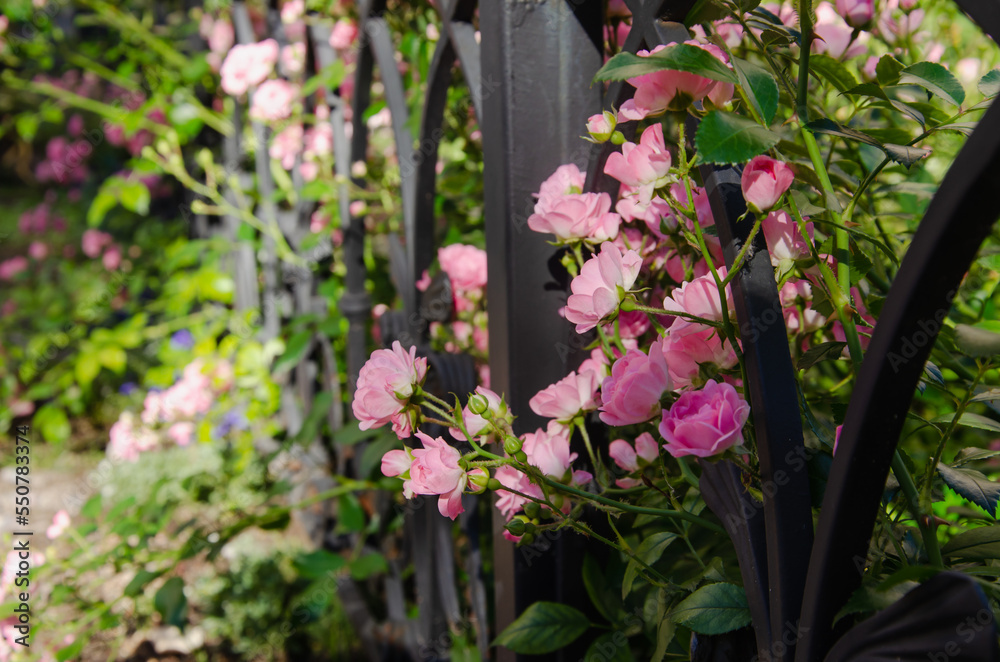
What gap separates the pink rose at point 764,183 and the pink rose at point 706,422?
0.12 metres

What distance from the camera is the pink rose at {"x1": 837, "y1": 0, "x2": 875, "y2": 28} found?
527 mm

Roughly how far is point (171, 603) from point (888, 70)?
1333 millimetres

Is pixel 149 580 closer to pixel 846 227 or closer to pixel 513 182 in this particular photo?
pixel 513 182

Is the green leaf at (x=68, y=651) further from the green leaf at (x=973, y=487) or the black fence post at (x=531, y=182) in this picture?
the green leaf at (x=973, y=487)

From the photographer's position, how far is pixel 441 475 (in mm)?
477

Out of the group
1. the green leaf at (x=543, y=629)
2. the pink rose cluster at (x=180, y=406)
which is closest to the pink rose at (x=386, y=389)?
the green leaf at (x=543, y=629)

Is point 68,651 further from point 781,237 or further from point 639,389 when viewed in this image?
point 781,237

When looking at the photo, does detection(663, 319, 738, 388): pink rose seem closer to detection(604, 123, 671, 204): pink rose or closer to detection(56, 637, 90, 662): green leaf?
detection(604, 123, 671, 204): pink rose

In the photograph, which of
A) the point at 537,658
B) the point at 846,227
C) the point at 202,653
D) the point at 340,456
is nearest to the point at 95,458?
the point at 202,653

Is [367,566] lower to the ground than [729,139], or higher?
lower

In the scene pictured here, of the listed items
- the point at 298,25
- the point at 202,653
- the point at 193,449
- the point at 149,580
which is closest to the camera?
the point at 149,580

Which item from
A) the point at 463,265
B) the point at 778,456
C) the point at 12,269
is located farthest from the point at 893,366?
the point at 12,269

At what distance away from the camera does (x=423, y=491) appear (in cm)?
48

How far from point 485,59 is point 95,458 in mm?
3243
